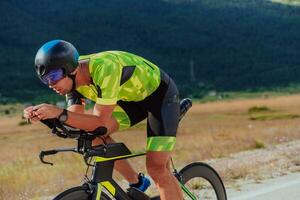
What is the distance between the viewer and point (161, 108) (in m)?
4.53

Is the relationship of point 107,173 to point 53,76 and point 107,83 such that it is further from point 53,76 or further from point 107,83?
point 53,76

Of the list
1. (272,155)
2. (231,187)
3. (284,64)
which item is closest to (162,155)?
(231,187)

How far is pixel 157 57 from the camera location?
172125 millimetres

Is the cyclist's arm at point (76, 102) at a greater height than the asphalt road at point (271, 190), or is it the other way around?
the cyclist's arm at point (76, 102)

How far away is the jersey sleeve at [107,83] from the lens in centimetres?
398

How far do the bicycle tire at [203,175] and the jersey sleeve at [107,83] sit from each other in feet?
4.26

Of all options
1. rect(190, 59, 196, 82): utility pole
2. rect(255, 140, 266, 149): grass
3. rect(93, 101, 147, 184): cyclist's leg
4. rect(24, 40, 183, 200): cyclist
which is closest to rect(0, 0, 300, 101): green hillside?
rect(190, 59, 196, 82): utility pole

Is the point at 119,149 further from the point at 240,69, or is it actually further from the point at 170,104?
the point at 240,69

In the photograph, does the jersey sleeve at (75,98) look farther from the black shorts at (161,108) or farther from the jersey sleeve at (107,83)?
the jersey sleeve at (107,83)

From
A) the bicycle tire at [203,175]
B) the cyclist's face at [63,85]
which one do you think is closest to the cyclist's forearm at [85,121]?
the cyclist's face at [63,85]

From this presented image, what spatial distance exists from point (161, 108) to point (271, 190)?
3789 millimetres

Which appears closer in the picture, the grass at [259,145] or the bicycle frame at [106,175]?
the bicycle frame at [106,175]

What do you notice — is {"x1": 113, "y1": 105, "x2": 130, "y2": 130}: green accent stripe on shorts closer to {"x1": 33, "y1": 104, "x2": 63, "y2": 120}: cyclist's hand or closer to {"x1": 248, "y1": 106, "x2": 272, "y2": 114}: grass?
{"x1": 33, "y1": 104, "x2": 63, "y2": 120}: cyclist's hand

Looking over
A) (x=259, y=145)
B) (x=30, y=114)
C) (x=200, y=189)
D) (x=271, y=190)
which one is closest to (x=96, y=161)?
(x=30, y=114)
